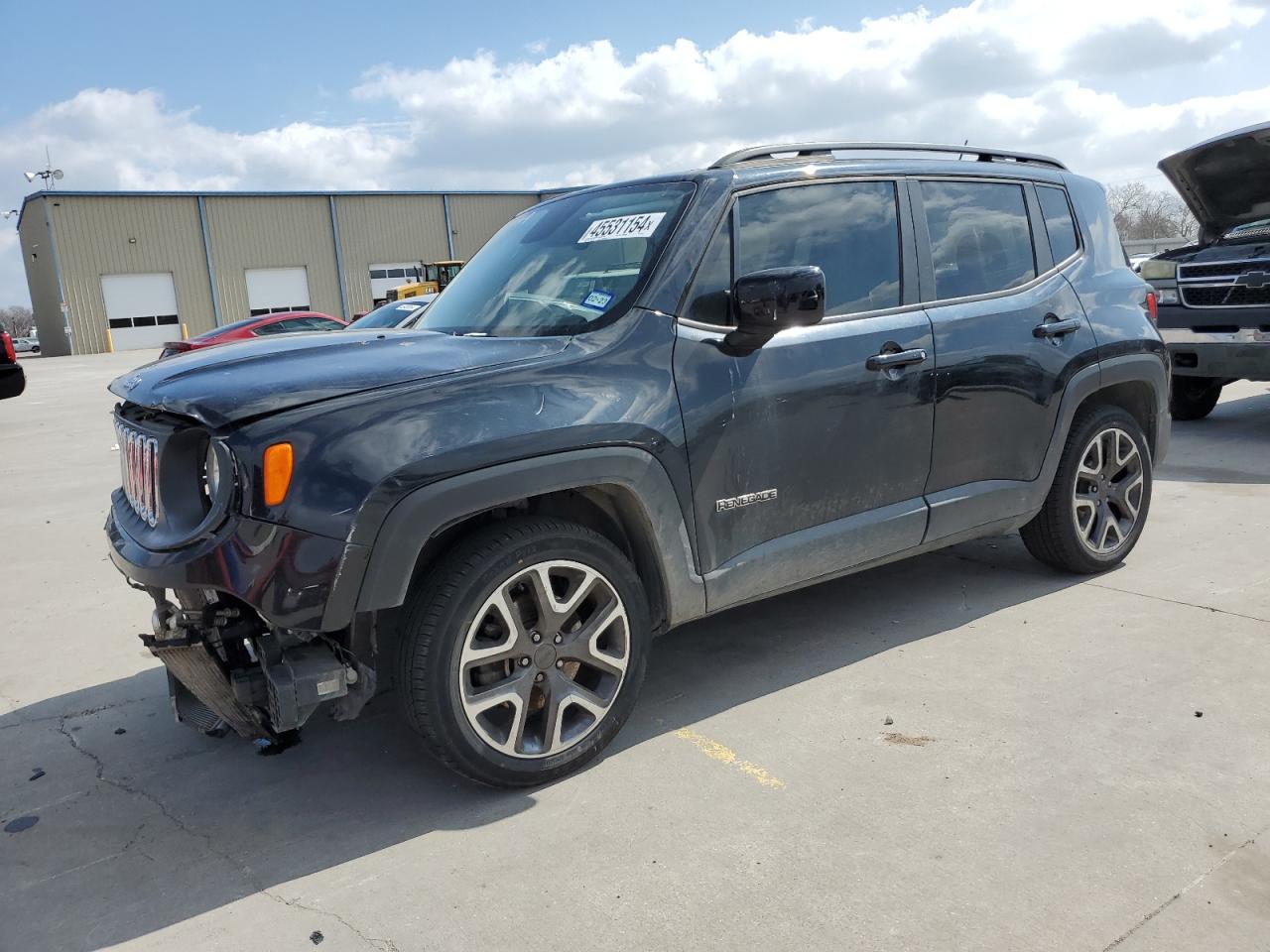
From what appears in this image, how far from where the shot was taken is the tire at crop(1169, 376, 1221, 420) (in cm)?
929

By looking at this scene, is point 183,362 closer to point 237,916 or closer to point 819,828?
point 237,916

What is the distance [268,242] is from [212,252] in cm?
254

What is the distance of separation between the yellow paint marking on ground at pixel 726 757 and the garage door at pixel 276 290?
46.7 metres

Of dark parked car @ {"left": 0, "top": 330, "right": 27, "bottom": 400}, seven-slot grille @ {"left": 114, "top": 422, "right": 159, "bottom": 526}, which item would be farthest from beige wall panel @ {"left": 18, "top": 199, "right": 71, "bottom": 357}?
seven-slot grille @ {"left": 114, "top": 422, "right": 159, "bottom": 526}

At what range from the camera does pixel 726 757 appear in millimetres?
3242

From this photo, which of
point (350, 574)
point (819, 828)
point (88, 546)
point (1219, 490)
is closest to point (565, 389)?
point (350, 574)

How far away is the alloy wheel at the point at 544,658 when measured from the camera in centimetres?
293

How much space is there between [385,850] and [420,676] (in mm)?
511

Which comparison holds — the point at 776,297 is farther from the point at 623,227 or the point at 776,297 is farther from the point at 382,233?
the point at 382,233

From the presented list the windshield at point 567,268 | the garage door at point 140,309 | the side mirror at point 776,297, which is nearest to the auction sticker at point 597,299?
the windshield at point 567,268

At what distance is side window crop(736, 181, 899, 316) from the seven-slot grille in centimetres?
200

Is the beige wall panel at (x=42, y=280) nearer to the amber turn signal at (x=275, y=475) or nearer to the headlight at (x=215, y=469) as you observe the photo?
the headlight at (x=215, y=469)

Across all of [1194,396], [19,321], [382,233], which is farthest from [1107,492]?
[19,321]

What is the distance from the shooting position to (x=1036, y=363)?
4.26m
